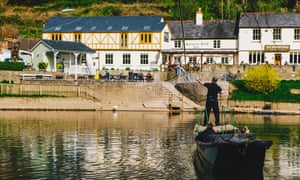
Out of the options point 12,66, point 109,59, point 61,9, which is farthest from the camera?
point 61,9

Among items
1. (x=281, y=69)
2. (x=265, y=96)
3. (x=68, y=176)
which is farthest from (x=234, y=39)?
(x=68, y=176)

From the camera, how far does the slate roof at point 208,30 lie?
2638 inches

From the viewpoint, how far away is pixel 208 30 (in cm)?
6800

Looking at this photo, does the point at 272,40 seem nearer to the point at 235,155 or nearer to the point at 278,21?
the point at 278,21

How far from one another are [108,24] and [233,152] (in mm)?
52993

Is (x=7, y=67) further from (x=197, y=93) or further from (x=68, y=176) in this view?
(x=68, y=176)

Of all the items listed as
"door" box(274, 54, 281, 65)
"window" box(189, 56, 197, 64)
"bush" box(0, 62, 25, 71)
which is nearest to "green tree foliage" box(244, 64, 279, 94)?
"door" box(274, 54, 281, 65)

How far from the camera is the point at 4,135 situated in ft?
105

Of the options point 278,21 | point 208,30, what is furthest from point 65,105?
point 278,21

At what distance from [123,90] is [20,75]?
10.2 meters

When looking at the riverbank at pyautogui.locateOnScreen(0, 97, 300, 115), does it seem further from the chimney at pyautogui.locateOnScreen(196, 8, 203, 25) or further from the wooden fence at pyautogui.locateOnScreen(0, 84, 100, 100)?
the chimney at pyautogui.locateOnScreen(196, 8, 203, 25)

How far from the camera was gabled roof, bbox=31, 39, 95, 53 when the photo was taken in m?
61.1

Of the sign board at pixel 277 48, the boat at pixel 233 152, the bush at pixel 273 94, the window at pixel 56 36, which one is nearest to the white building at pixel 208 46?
the sign board at pixel 277 48

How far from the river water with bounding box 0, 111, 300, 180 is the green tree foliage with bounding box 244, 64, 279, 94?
903 cm
